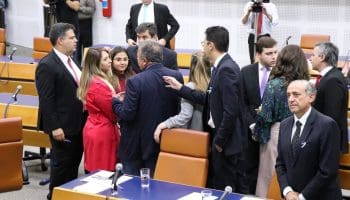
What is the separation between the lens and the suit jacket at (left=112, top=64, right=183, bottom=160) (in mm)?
4625

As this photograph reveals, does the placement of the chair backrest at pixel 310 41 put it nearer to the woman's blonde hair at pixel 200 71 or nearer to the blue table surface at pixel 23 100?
the blue table surface at pixel 23 100

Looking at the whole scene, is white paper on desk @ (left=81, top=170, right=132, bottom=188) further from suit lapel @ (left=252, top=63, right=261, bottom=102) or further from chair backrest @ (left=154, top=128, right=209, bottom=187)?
suit lapel @ (left=252, top=63, right=261, bottom=102)

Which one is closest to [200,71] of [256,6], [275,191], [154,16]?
[275,191]

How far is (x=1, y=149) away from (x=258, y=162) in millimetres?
2215

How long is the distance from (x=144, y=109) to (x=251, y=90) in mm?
1026

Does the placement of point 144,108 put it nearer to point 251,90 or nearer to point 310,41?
point 251,90

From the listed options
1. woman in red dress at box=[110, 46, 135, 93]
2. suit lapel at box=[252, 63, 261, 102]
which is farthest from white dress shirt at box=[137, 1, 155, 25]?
suit lapel at box=[252, 63, 261, 102]

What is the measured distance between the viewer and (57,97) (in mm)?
5109

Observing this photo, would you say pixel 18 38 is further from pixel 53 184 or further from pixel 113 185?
pixel 113 185

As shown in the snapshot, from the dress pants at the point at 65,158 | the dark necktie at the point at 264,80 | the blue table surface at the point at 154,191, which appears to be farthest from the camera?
the dress pants at the point at 65,158

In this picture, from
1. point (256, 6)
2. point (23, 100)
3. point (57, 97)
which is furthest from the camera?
point (256, 6)

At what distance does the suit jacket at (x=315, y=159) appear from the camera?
12.2 feet

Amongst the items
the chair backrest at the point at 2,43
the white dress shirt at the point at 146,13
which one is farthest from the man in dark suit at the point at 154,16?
the chair backrest at the point at 2,43

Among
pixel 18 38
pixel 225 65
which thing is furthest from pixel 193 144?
pixel 18 38
